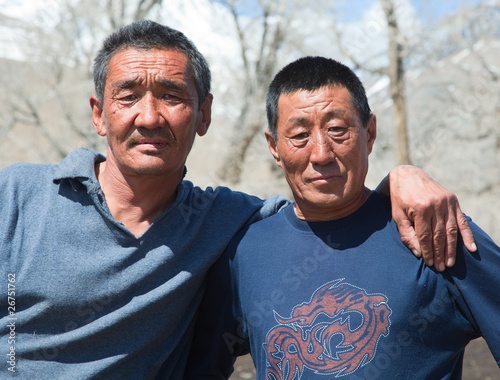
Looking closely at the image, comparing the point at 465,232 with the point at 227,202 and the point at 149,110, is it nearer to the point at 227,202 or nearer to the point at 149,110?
the point at 227,202

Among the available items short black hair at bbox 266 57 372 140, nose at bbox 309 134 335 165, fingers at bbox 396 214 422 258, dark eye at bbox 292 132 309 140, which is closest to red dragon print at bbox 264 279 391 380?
fingers at bbox 396 214 422 258

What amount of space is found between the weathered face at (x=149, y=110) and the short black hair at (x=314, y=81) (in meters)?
0.32

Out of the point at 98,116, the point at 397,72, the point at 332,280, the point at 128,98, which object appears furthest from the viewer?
the point at 397,72

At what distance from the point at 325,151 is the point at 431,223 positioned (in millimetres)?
431

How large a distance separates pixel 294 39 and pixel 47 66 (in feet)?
19.1

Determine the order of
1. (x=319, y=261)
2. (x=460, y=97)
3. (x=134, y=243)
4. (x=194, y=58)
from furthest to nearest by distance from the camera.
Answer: (x=460, y=97) < (x=194, y=58) < (x=134, y=243) < (x=319, y=261)

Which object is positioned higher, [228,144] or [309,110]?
[228,144]

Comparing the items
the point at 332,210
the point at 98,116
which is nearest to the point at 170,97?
the point at 98,116

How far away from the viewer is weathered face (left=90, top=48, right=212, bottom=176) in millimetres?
2039

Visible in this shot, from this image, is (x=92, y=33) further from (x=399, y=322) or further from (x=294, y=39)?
(x=399, y=322)

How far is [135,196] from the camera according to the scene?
2.15 meters

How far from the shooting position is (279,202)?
2357 mm

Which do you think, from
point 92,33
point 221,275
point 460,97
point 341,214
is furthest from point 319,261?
point 92,33

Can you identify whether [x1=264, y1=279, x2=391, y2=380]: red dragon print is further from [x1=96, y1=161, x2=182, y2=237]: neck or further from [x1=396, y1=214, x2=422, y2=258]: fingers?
[x1=96, y1=161, x2=182, y2=237]: neck
